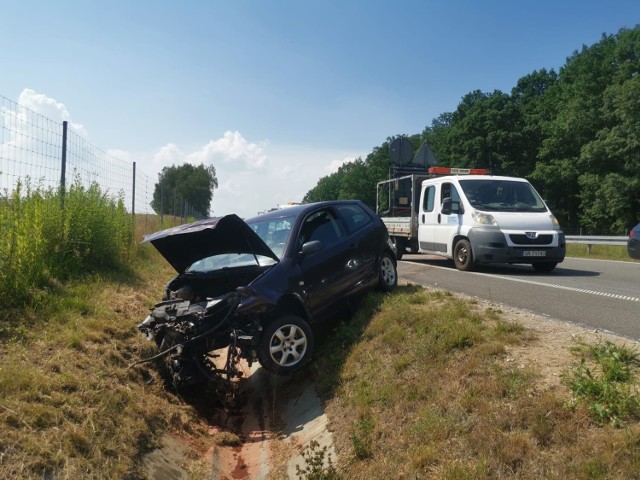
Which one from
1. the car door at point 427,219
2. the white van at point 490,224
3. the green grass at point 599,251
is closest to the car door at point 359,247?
the white van at point 490,224

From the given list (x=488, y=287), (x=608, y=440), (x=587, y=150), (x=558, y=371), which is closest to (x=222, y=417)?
(x=558, y=371)

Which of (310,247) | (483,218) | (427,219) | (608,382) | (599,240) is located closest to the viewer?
(608,382)

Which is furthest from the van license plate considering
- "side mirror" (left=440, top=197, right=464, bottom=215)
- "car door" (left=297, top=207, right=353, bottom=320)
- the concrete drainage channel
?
the concrete drainage channel

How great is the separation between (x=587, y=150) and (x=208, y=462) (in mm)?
42375

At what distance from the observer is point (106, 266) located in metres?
8.56

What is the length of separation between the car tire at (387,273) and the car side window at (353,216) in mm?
612

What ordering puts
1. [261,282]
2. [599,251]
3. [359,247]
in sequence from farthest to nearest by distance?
1. [599,251]
2. [359,247]
3. [261,282]

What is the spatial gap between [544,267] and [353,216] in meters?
5.94

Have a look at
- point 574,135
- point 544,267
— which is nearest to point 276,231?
point 544,267

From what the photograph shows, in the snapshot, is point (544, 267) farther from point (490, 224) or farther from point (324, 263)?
point (324, 263)

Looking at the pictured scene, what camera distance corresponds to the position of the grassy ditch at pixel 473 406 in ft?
10.3

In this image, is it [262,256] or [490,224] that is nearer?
[262,256]

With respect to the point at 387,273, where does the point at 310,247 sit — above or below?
above

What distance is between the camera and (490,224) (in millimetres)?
10820
